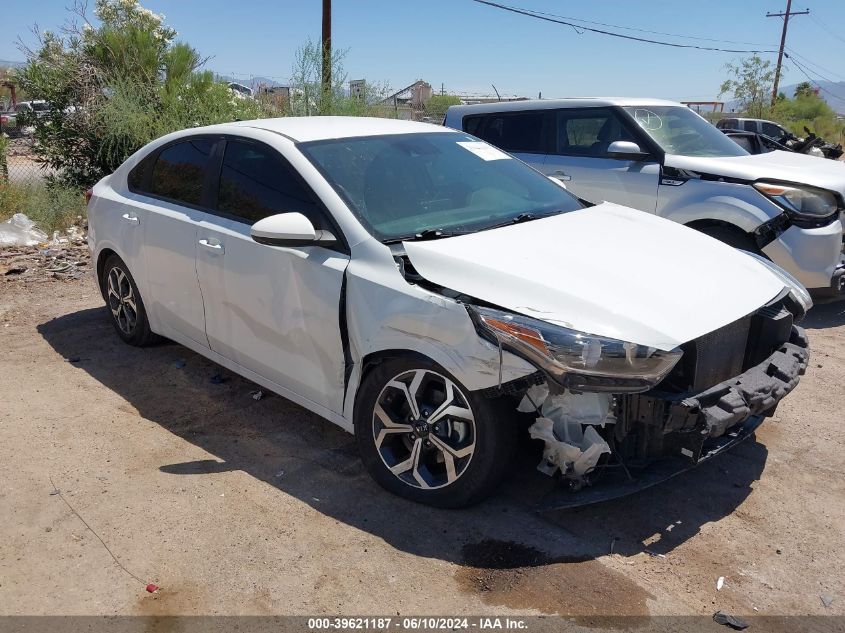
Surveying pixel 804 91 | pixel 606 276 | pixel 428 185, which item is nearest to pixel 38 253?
pixel 428 185

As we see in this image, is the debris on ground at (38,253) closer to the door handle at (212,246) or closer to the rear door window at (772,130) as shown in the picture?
the door handle at (212,246)

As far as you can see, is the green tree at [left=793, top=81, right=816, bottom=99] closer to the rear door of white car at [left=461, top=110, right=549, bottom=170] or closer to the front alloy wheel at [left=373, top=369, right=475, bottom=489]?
the rear door of white car at [left=461, top=110, right=549, bottom=170]

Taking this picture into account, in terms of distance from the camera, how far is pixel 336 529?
10.8 ft

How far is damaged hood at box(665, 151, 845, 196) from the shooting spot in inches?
244

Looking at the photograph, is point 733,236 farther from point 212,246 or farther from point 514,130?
point 212,246

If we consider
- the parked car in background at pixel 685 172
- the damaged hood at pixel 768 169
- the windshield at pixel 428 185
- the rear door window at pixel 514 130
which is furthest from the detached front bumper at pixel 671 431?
the rear door window at pixel 514 130

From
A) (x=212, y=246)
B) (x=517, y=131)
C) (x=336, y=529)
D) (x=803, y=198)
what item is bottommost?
(x=336, y=529)

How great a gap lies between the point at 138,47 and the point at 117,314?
773 cm

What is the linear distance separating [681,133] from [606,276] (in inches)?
179

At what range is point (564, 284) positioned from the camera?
3094 millimetres

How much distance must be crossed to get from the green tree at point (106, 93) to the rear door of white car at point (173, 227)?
6566 millimetres

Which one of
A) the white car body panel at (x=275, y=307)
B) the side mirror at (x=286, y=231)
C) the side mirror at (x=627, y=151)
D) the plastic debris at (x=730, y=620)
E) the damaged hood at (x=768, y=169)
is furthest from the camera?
the side mirror at (x=627, y=151)

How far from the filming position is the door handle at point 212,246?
4125 millimetres

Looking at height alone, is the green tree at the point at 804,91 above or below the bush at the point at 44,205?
above
